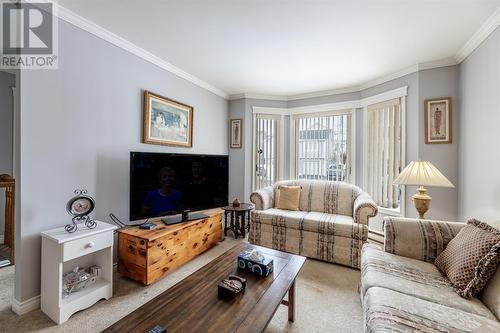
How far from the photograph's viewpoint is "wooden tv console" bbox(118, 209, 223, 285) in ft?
6.64

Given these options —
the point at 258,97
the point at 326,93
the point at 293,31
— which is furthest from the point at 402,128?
the point at 258,97

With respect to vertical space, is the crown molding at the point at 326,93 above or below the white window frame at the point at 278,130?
above

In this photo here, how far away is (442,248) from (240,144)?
3.11m

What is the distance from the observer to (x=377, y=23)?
78.5 inches

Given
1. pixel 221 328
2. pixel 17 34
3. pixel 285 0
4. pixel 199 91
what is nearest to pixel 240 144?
pixel 199 91

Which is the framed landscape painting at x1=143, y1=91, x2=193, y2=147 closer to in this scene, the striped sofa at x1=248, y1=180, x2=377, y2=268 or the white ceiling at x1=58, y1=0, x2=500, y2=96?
the white ceiling at x1=58, y1=0, x2=500, y2=96

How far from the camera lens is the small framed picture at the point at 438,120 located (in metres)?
2.67

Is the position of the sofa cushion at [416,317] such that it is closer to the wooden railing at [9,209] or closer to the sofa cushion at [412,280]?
the sofa cushion at [412,280]

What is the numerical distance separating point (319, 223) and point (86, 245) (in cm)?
234

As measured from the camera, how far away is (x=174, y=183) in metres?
2.53

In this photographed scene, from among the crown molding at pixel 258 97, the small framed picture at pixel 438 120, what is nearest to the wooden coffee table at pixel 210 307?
the small framed picture at pixel 438 120

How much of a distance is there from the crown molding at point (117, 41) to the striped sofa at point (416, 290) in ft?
10.0

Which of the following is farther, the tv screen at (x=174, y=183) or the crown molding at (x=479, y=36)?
the tv screen at (x=174, y=183)

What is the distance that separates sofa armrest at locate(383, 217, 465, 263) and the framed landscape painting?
8.66ft
